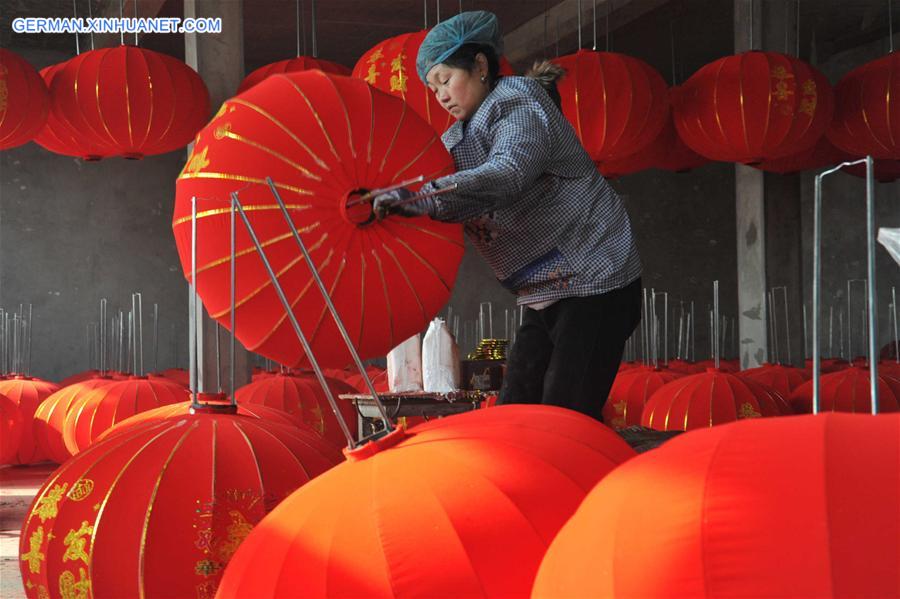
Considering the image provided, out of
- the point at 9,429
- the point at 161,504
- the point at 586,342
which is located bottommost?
A: the point at 9,429

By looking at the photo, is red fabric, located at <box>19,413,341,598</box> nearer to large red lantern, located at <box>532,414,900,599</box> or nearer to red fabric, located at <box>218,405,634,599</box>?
red fabric, located at <box>218,405,634,599</box>

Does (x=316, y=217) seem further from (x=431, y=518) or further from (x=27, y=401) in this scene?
(x=27, y=401)

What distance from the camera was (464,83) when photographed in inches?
81.2

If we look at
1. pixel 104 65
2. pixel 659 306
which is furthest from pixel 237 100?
pixel 659 306

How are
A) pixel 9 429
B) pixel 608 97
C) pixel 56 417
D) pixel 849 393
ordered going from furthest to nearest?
pixel 9 429, pixel 56 417, pixel 608 97, pixel 849 393

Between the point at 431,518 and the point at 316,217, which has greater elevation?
the point at 316,217

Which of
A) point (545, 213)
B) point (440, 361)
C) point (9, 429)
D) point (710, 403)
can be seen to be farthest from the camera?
point (9, 429)

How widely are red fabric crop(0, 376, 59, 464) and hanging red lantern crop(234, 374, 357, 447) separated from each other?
1644 millimetres

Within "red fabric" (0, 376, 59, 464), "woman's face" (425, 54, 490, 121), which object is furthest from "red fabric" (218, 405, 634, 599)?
"red fabric" (0, 376, 59, 464)

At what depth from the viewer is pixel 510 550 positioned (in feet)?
4.39

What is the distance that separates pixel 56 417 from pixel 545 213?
5058 mm

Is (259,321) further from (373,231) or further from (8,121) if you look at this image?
(8,121)

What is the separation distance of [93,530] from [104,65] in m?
3.97

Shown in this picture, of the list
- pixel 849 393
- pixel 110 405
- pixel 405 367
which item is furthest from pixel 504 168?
pixel 110 405
